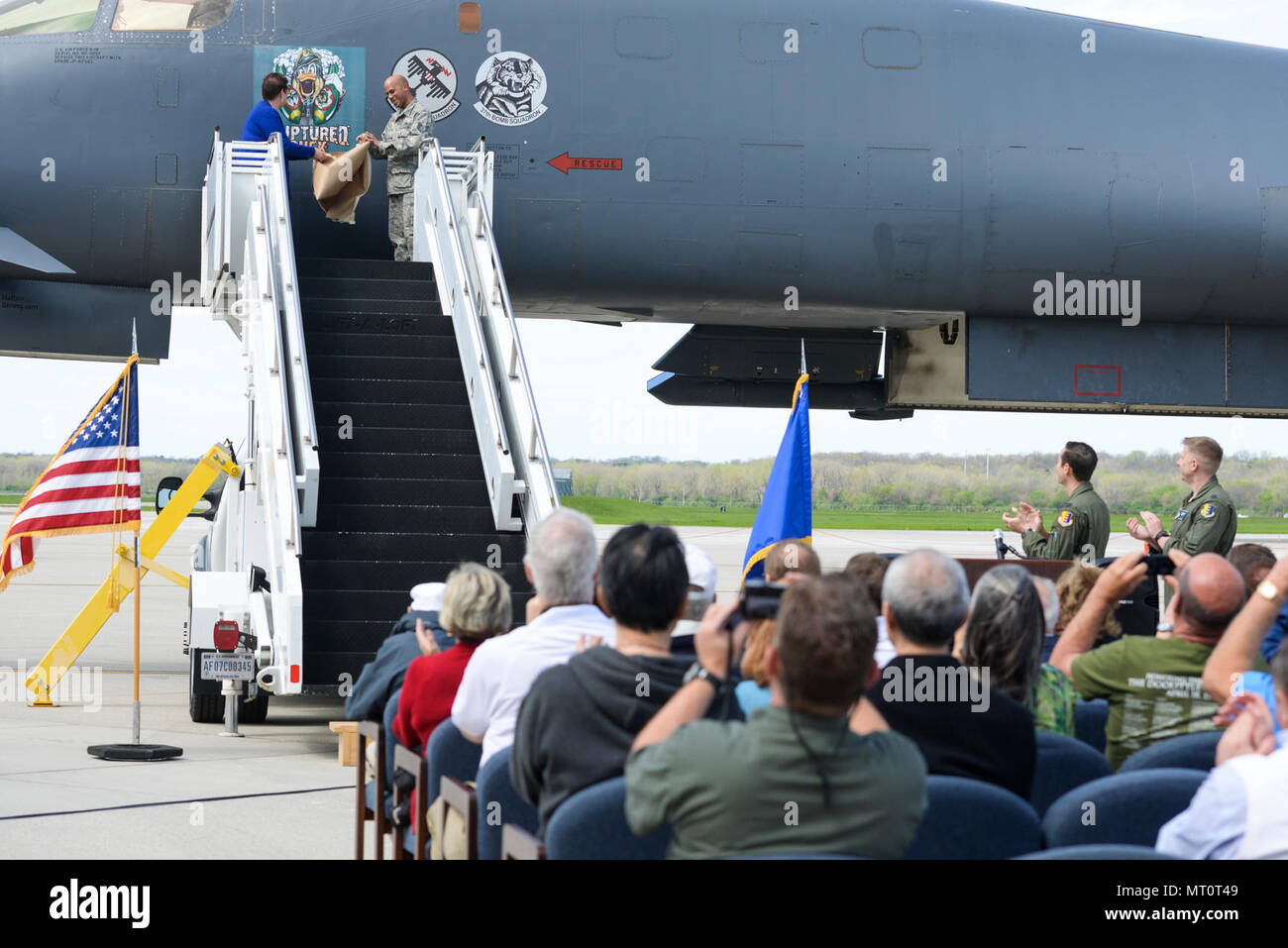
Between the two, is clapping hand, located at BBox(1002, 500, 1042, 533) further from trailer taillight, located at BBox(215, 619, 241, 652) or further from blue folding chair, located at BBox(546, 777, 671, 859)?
blue folding chair, located at BBox(546, 777, 671, 859)

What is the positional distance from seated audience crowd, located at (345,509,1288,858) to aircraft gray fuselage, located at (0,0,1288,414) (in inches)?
248

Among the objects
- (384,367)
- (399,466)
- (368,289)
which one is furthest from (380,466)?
(368,289)

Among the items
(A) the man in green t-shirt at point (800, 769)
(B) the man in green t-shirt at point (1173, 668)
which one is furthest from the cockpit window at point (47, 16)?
(A) the man in green t-shirt at point (800, 769)

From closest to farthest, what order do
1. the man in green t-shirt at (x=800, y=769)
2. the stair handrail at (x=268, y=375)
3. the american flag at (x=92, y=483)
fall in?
the man in green t-shirt at (x=800, y=769) < the stair handrail at (x=268, y=375) < the american flag at (x=92, y=483)

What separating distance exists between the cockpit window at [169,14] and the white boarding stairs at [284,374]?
1.07 metres

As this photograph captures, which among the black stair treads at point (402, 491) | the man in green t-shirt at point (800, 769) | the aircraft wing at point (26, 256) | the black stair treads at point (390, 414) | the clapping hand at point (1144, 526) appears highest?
the aircraft wing at point (26, 256)

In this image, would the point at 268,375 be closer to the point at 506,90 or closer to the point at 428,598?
the point at 506,90

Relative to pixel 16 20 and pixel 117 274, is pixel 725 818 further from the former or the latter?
pixel 16 20

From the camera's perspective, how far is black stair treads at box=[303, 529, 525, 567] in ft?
27.7

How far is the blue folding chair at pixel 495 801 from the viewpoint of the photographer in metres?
3.74

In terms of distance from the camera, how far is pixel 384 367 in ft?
32.2

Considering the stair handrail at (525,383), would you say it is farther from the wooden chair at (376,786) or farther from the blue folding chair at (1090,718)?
the blue folding chair at (1090,718)

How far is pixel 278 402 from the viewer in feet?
28.4

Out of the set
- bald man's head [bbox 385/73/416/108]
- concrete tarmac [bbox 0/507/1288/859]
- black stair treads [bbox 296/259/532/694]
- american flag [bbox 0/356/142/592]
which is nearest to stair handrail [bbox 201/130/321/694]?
black stair treads [bbox 296/259/532/694]
